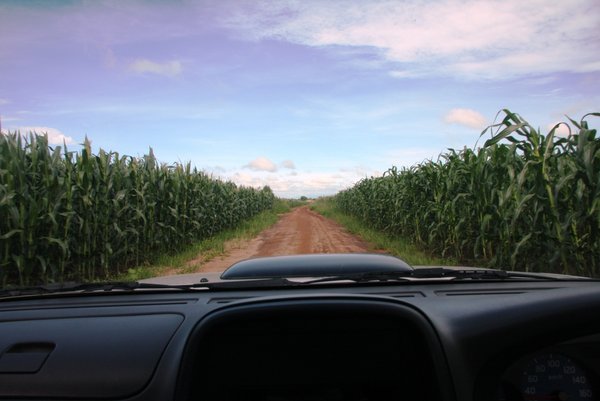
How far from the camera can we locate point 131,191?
11.2 metres

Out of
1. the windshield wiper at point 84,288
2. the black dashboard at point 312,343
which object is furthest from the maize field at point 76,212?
the black dashboard at point 312,343

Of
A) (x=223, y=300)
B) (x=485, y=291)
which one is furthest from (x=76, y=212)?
(x=485, y=291)

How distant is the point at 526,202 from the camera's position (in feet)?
22.2

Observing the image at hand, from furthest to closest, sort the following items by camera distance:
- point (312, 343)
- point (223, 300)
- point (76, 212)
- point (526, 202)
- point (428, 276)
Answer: point (76, 212)
point (526, 202)
point (428, 276)
point (312, 343)
point (223, 300)

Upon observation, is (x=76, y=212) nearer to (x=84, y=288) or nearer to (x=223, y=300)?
(x=84, y=288)

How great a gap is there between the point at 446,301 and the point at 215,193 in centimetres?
1791

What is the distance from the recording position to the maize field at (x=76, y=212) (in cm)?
750

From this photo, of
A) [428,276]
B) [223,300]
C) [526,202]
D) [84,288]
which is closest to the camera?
[223,300]

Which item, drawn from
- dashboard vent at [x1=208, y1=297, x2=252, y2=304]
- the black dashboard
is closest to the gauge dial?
the black dashboard

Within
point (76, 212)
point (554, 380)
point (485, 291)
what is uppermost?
point (76, 212)

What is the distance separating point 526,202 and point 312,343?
18.9 feet

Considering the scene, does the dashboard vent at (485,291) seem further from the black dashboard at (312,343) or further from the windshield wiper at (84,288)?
the windshield wiper at (84,288)

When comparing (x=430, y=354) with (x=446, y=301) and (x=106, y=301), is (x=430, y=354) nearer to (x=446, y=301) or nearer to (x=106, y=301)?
(x=446, y=301)

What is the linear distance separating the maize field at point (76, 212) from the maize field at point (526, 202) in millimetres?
6897
